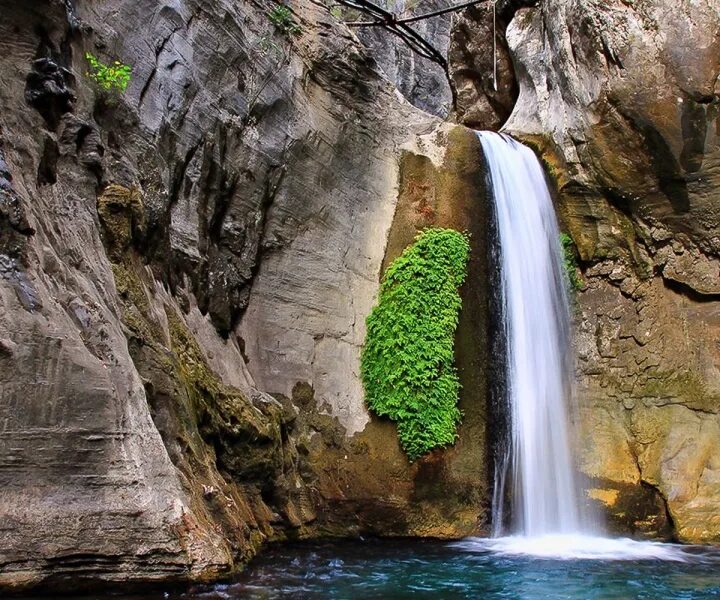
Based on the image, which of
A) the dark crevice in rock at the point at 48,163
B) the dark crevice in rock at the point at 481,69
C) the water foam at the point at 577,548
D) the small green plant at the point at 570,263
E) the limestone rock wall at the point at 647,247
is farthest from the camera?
the dark crevice in rock at the point at 481,69

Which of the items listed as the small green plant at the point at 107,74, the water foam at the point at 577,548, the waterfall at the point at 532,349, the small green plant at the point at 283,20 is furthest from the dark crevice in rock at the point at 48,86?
the waterfall at the point at 532,349

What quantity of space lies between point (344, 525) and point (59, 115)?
22.0 ft

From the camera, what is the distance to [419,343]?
11469 mm

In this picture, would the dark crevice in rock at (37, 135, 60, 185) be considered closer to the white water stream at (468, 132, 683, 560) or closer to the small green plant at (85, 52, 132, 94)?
the small green plant at (85, 52, 132, 94)

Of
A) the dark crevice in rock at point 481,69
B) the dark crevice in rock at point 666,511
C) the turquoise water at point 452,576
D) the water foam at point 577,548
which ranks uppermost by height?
the dark crevice in rock at point 481,69

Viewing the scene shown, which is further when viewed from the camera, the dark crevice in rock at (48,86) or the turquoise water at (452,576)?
the dark crevice in rock at (48,86)

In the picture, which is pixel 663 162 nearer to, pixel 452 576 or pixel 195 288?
pixel 452 576

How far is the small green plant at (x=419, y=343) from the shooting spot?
11008 millimetres

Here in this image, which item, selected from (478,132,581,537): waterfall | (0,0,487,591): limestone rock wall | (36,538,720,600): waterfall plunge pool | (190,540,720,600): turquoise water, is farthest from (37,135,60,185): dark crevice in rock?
(478,132,581,537): waterfall

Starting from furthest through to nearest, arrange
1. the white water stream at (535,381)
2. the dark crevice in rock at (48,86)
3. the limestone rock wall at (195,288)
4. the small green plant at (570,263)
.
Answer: the small green plant at (570,263) < the white water stream at (535,381) < the dark crevice in rock at (48,86) < the limestone rock wall at (195,288)

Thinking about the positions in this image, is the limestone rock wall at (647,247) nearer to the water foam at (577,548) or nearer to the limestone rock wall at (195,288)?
the water foam at (577,548)

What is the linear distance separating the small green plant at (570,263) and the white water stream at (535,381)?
11 centimetres

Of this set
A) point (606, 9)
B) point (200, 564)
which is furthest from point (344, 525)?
point (606, 9)

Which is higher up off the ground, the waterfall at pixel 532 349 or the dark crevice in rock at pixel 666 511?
the waterfall at pixel 532 349
